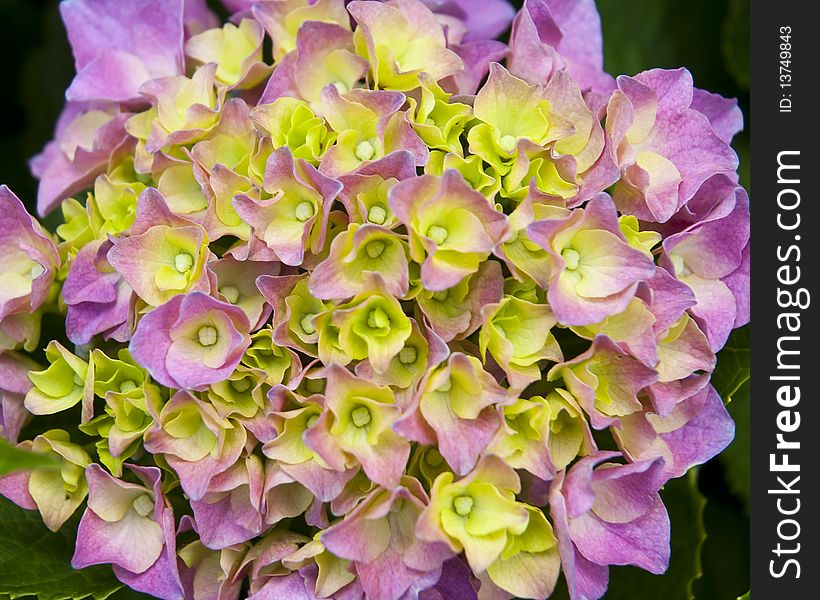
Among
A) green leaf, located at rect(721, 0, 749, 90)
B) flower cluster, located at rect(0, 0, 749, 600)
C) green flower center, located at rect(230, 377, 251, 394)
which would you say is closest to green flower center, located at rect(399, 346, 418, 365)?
flower cluster, located at rect(0, 0, 749, 600)

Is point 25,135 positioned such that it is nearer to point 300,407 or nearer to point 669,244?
point 300,407

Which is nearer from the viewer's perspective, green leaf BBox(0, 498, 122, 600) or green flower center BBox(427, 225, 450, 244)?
green flower center BBox(427, 225, 450, 244)

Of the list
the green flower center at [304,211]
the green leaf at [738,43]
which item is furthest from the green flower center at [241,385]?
the green leaf at [738,43]

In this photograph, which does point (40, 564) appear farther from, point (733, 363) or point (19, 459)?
point (733, 363)

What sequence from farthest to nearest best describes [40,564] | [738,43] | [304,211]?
[738,43]
[40,564]
[304,211]

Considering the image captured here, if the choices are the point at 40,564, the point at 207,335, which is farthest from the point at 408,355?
the point at 40,564

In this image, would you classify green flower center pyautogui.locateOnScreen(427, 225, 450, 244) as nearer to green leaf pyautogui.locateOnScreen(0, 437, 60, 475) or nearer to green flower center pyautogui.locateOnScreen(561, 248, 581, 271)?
green flower center pyautogui.locateOnScreen(561, 248, 581, 271)
